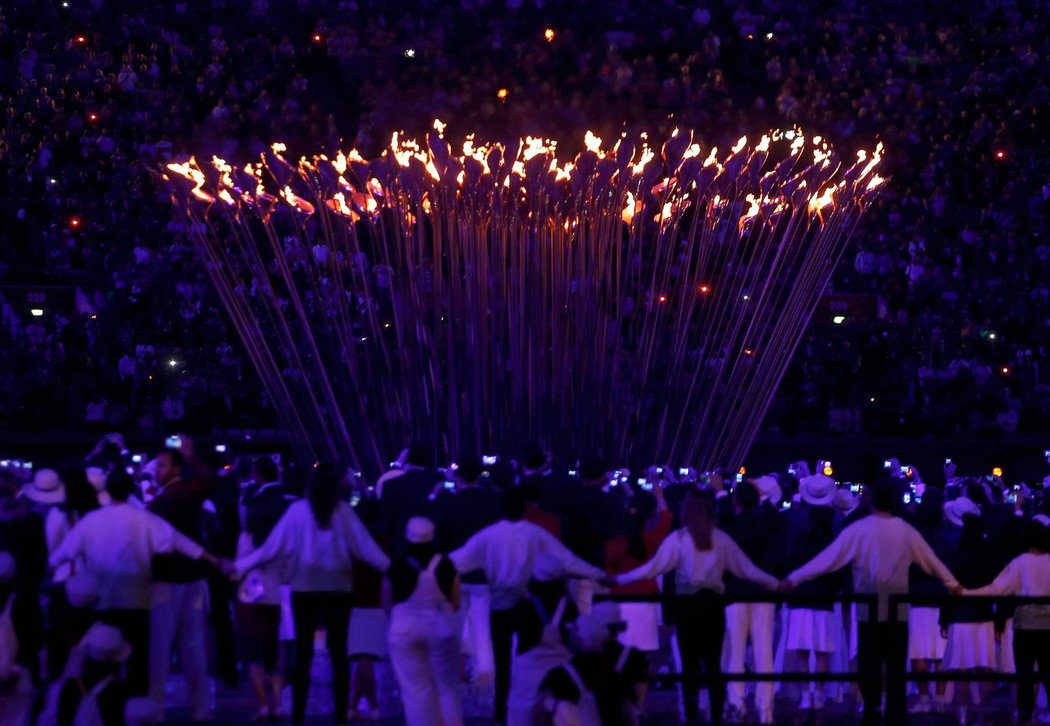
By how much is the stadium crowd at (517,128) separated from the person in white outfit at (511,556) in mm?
13430

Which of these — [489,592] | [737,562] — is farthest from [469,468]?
[737,562]

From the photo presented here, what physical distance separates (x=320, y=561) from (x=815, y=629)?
316cm

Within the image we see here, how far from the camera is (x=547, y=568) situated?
9.71 m

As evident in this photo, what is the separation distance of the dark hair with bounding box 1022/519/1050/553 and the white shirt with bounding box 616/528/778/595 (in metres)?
1.54

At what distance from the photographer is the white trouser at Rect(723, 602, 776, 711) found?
437 inches

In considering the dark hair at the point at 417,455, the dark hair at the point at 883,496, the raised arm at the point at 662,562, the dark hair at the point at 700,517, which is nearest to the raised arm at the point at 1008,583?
the dark hair at the point at 883,496

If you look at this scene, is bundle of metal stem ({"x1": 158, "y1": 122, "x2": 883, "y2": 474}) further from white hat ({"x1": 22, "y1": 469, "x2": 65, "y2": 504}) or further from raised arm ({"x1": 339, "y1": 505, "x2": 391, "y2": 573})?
raised arm ({"x1": 339, "y1": 505, "x2": 391, "y2": 573})

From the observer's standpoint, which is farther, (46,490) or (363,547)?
(46,490)

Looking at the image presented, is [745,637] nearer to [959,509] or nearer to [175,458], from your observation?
[959,509]

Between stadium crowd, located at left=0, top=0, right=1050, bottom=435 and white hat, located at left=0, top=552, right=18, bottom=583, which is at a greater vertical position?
stadium crowd, located at left=0, top=0, right=1050, bottom=435

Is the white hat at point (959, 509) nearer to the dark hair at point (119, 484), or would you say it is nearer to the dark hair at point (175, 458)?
the dark hair at point (175, 458)

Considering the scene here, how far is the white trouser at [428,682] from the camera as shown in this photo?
9.20m

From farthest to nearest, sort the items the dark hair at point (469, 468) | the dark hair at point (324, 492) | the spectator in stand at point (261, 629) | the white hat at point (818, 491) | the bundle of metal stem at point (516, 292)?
the bundle of metal stem at point (516, 292) → the white hat at point (818, 491) → the dark hair at point (469, 468) → the spectator in stand at point (261, 629) → the dark hair at point (324, 492)

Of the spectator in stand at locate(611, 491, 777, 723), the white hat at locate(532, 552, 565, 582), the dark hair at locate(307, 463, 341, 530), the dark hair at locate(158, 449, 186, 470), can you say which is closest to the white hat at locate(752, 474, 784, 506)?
the spectator in stand at locate(611, 491, 777, 723)
